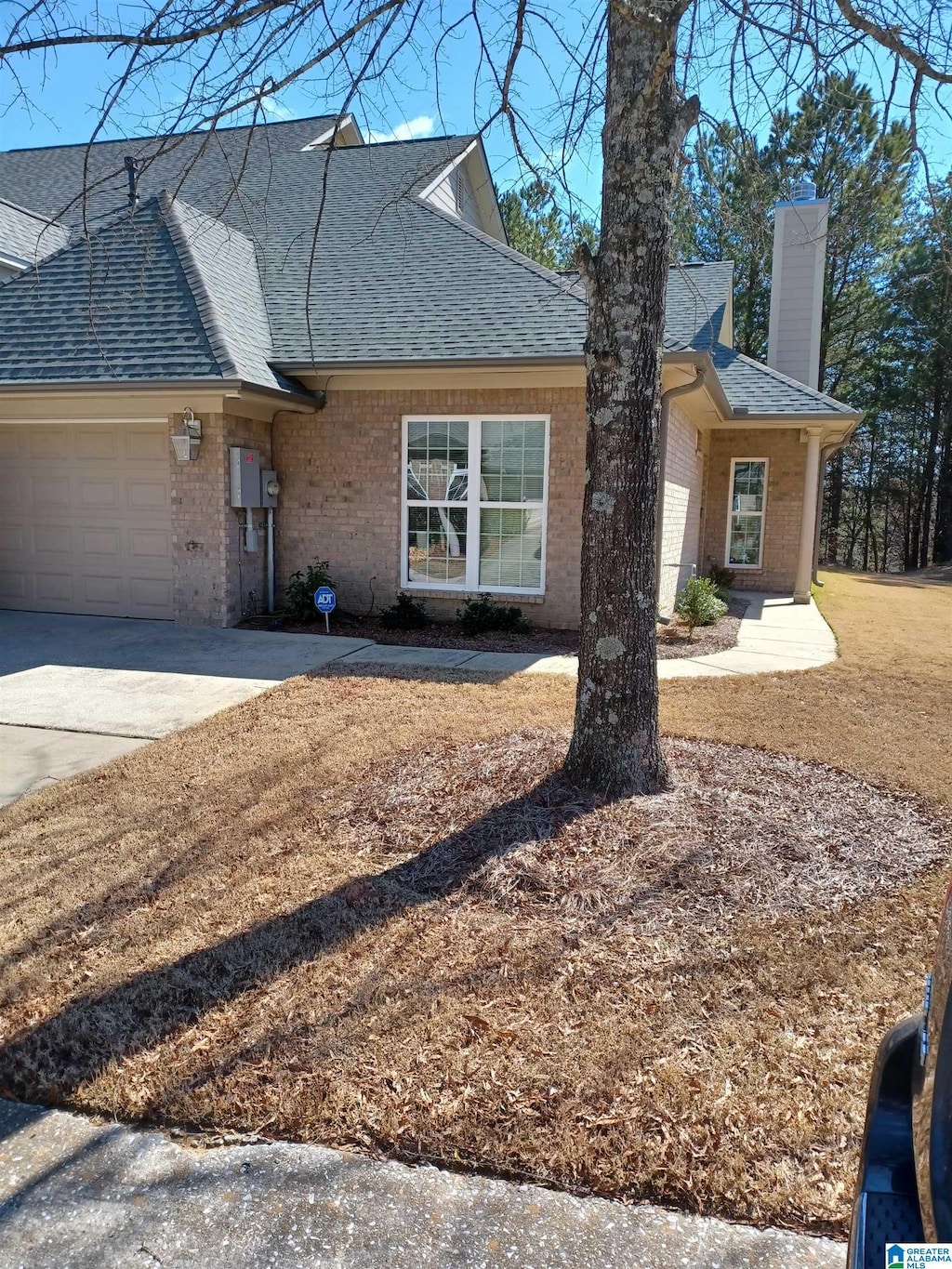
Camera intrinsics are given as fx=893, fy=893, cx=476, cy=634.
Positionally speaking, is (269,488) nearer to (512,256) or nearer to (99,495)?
(99,495)

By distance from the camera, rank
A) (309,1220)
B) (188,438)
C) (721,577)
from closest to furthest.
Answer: (309,1220) < (188,438) < (721,577)

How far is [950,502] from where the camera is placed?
1191 inches

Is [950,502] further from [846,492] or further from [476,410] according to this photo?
[476,410]

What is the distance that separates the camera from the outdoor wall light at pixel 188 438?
9844 mm

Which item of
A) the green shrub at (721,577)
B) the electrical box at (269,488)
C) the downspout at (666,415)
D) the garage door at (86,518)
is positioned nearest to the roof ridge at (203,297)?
the garage door at (86,518)

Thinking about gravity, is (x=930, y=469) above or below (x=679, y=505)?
above

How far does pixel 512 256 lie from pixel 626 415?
848cm

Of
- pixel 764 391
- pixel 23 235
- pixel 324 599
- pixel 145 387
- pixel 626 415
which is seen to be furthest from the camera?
pixel 764 391

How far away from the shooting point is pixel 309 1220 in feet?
7.18

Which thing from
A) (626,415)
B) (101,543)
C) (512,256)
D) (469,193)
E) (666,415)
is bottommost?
(101,543)

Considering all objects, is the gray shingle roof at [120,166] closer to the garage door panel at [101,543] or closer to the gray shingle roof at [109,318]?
the gray shingle roof at [109,318]

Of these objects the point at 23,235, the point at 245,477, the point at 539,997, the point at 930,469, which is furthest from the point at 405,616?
the point at 930,469

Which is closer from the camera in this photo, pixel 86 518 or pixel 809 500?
pixel 86 518

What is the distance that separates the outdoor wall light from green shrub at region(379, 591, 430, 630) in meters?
2.84
